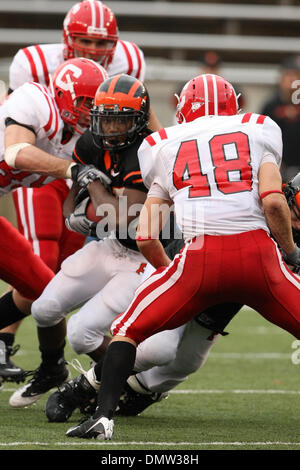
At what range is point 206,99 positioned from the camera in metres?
3.50

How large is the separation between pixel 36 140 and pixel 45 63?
817 mm

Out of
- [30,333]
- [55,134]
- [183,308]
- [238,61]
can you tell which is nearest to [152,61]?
[238,61]

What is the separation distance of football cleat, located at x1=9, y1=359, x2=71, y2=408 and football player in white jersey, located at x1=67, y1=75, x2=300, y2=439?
0.84 meters

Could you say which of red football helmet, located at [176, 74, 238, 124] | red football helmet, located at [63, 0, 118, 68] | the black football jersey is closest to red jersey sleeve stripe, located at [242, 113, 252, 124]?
red football helmet, located at [176, 74, 238, 124]

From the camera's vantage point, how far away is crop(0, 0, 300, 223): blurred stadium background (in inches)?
587

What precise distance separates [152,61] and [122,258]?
10775mm

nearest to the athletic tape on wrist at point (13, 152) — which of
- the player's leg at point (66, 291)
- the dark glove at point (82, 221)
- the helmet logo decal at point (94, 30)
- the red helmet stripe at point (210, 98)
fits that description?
the dark glove at point (82, 221)

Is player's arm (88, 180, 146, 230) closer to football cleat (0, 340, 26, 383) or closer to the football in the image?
the football

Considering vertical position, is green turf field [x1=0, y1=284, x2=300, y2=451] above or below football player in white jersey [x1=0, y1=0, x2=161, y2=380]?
below

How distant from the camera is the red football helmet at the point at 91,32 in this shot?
489 centimetres

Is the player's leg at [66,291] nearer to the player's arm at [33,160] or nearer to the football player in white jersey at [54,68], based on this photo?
the player's arm at [33,160]

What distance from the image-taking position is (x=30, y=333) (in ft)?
21.4
